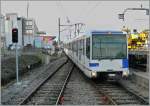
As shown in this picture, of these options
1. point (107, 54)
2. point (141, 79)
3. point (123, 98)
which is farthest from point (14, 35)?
point (123, 98)

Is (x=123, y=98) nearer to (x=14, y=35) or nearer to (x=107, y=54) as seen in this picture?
(x=107, y=54)

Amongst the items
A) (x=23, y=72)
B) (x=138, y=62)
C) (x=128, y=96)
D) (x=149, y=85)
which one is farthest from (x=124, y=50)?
(x=138, y=62)

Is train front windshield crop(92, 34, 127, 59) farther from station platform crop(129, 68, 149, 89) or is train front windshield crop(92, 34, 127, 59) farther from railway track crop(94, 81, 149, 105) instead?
railway track crop(94, 81, 149, 105)

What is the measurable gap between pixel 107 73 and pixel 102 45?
150 centimetres

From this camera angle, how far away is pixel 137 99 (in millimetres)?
17078

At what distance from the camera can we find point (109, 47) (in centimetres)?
2412

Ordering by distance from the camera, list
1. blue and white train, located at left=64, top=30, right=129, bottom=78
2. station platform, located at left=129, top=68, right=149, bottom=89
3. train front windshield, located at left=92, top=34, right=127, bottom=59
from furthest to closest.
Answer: train front windshield, located at left=92, top=34, right=127, bottom=59, blue and white train, located at left=64, top=30, right=129, bottom=78, station platform, located at left=129, top=68, right=149, bottom=89

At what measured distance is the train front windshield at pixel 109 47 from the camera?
23984 mm

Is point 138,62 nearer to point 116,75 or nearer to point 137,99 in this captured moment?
point 116,75

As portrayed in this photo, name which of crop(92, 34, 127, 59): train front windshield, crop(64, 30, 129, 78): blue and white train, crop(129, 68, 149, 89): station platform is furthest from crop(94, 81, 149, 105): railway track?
crop(92, 34, 127, 59): train front windshield

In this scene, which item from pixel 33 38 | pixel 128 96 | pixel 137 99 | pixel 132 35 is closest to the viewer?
pixel 137 99

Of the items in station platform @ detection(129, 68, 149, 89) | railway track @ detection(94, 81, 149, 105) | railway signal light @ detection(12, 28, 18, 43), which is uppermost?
railway signal light @ detection(12, 28, 18, 43)

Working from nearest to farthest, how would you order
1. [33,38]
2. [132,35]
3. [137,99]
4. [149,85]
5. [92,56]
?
[137,99]
[149,85]
[92,56]
[132,35]
[33,38]

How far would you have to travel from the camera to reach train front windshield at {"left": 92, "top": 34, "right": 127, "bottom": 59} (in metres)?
24.0
